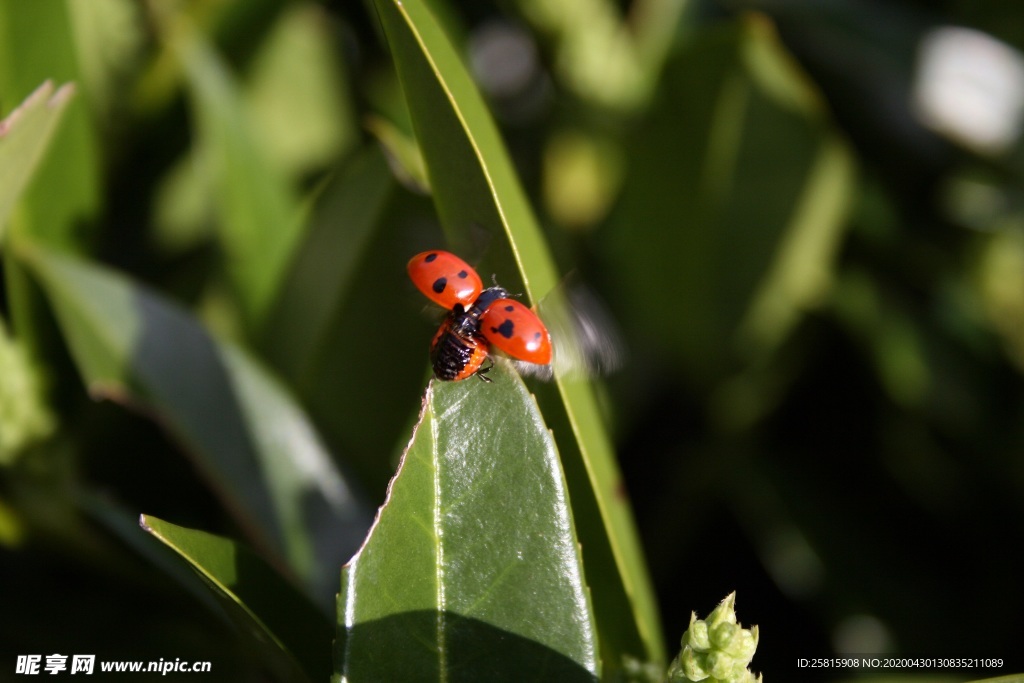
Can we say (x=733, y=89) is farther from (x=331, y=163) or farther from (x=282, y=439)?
(x=282, y=439)

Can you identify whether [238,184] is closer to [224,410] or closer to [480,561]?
[224,410]

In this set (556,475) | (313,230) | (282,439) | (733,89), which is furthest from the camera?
(733,89)

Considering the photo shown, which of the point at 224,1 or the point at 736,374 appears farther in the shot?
the point at 736,374

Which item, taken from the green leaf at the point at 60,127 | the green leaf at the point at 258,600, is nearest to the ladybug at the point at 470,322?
the green leaf at the point at 258,600

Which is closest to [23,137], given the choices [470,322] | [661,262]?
[470,322]

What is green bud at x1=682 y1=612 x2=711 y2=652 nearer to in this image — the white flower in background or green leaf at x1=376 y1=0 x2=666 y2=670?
green leaf at x1=376 y1=0 x2=666 y2=670

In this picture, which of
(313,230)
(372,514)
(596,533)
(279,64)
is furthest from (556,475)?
(279,64)
